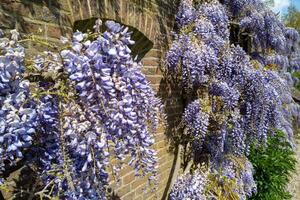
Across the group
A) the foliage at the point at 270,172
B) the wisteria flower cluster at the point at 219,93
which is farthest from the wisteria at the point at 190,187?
the foliage at the point at 270,172

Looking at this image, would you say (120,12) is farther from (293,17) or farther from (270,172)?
(293,17)

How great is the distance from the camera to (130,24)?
3275mm

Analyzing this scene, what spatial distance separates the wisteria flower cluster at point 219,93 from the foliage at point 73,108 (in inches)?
88.9

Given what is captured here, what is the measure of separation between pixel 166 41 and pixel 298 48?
8.26m

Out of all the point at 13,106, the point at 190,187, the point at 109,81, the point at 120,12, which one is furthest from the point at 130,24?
the point at 190,187

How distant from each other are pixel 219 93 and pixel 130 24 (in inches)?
65.1

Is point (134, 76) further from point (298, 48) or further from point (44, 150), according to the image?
point (298, 48)

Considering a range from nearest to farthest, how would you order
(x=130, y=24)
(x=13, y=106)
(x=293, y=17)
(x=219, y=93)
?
1. (x=13, y=106)
2. (x=130, y=24)
3. (x=219, y=93)
4. (x=293, y=17)

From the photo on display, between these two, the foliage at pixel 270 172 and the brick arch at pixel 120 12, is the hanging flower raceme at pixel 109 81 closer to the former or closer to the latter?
the brick arch at pixel 120 12

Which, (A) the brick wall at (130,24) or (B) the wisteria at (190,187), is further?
(B) the wisteria at (190,187)

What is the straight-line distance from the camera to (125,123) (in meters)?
1.87

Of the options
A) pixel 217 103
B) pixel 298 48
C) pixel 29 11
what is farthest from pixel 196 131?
pixel 298 48

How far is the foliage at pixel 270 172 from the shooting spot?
5934mm

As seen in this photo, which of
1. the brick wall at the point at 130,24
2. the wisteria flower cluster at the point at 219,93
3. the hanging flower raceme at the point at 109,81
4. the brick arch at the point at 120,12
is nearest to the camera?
the hanging flower raceme at the point at 109,81
